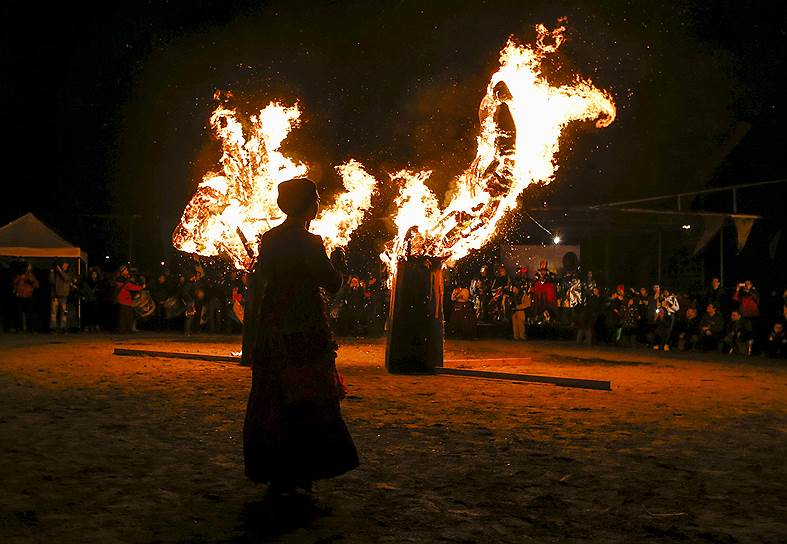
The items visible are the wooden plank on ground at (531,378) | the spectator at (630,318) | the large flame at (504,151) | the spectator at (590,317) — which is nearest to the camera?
the wooden plank on ground at (531,378)

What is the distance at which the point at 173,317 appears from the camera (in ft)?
77.4

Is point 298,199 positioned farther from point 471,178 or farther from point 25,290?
point 25,290

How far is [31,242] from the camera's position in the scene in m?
23.5

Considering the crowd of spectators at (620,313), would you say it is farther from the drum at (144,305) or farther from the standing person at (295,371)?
the standing person at (295,371)

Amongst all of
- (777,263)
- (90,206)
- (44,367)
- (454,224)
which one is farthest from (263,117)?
(90,206)

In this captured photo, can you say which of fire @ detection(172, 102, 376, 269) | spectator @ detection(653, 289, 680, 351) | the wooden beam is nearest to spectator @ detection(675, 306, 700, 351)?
spectator @ detection(653, 289, 680, 351)

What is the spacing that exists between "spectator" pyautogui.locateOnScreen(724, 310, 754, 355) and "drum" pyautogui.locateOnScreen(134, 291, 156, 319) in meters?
15.2

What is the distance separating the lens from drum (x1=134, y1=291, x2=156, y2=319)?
23.9 m

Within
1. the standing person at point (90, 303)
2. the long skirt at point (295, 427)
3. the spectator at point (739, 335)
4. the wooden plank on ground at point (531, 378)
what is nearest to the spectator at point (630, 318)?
the spectator at point (739, 335)

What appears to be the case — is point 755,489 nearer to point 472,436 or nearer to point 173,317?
point 472,436

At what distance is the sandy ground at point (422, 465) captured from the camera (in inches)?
179

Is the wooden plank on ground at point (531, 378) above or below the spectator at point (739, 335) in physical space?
below

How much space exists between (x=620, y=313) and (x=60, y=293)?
574 inches

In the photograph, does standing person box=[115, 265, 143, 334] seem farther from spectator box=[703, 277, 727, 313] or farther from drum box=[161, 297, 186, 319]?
spectator box=[703, 277, 727, 313]
